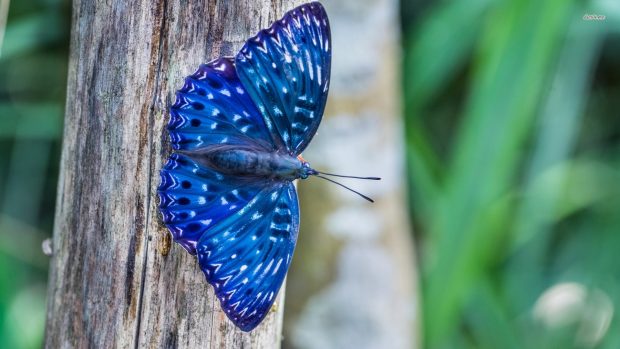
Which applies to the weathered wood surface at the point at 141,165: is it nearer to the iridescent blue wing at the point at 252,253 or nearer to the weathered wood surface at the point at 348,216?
the iridescent blue wing at the point at 252,253

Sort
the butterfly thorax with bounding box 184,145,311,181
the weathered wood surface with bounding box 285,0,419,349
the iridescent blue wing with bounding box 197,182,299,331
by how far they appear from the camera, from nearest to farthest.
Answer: the iridescent blue wing with bounding box 197,182,299,331 → the butterfly thorax with bounding box 184,145,311,181 → the weathered wood surface with bounding box 285,0,419,349

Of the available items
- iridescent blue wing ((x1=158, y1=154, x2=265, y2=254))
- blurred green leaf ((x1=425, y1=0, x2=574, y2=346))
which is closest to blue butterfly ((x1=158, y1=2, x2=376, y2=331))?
iridescent blue wing ((x1=158, y1=154, x2=265, y2=254))

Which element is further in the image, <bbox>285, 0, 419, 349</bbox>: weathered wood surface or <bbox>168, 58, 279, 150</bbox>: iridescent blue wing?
<bbox>285, 0, 419, 349</bbox>: weathered wood surface

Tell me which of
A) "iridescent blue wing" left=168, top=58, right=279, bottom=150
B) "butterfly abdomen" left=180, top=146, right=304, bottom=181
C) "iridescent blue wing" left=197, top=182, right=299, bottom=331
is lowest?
"iridescent blue wing" left=197, top=182, right=299, bottom=331

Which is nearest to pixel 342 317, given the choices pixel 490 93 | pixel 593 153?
pixel 490 93

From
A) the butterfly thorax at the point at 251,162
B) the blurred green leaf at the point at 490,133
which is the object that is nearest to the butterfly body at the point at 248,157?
the butterfly thorax at the point at 251,162

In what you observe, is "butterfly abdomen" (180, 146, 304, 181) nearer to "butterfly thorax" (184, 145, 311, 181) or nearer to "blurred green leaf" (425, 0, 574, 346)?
"butterfly thorax" (184, 145, 311, 181)

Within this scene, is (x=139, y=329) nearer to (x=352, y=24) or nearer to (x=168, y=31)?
(x=168, y=31)

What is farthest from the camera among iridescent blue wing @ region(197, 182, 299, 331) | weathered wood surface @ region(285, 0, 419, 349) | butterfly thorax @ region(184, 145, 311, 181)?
weathered wood surface @ region(285, 0, 419, 349)
